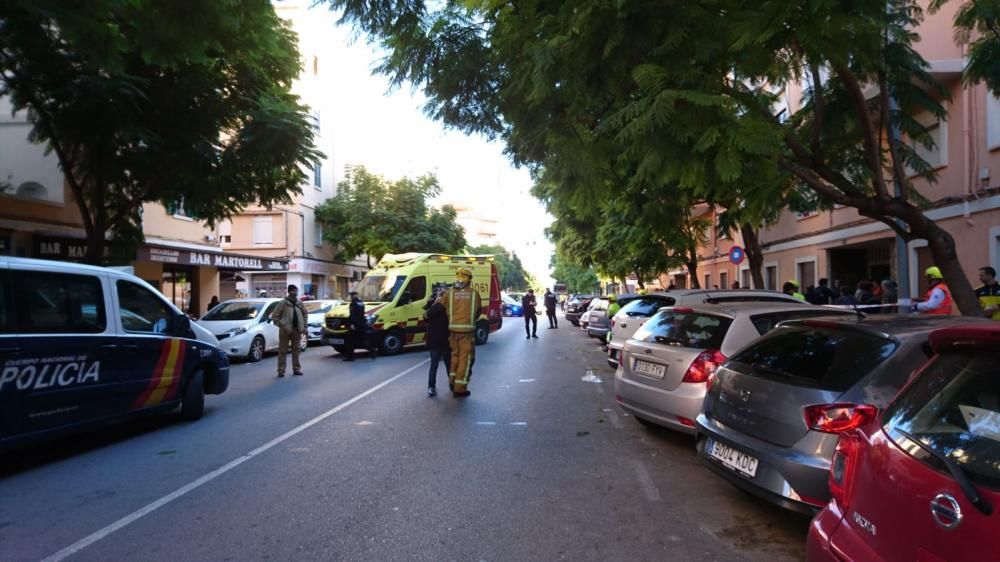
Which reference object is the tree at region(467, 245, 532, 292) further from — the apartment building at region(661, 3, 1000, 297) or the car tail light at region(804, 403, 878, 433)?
the car tail light at region(804, 403, 878, 433)

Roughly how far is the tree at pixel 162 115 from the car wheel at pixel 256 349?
3.24 meters

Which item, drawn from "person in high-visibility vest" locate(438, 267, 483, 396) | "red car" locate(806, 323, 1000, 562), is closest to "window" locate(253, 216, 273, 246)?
"person in high-visibility vest" locate(438, 267, 483, 396)

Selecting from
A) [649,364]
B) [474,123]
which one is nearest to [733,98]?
[649,364]

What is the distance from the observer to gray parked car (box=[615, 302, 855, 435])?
19.5 feet

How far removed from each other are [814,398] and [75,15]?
826cm

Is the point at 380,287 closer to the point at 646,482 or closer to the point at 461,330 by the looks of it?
the point at 461,330

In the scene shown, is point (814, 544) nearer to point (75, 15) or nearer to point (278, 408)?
point (278, 408)

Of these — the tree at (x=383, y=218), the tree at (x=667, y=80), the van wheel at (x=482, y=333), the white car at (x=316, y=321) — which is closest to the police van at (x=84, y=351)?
the tree at (x=667, y=80)

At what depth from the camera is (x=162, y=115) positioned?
1283 cm

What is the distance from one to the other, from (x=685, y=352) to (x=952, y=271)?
372 cm

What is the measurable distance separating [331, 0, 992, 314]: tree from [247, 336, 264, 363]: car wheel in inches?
363

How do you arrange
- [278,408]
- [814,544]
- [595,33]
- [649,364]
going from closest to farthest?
[814,544], [595,33], [649,364], [278,408]

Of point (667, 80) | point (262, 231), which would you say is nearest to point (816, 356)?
point (667, 80)

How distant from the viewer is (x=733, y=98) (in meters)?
5.60
